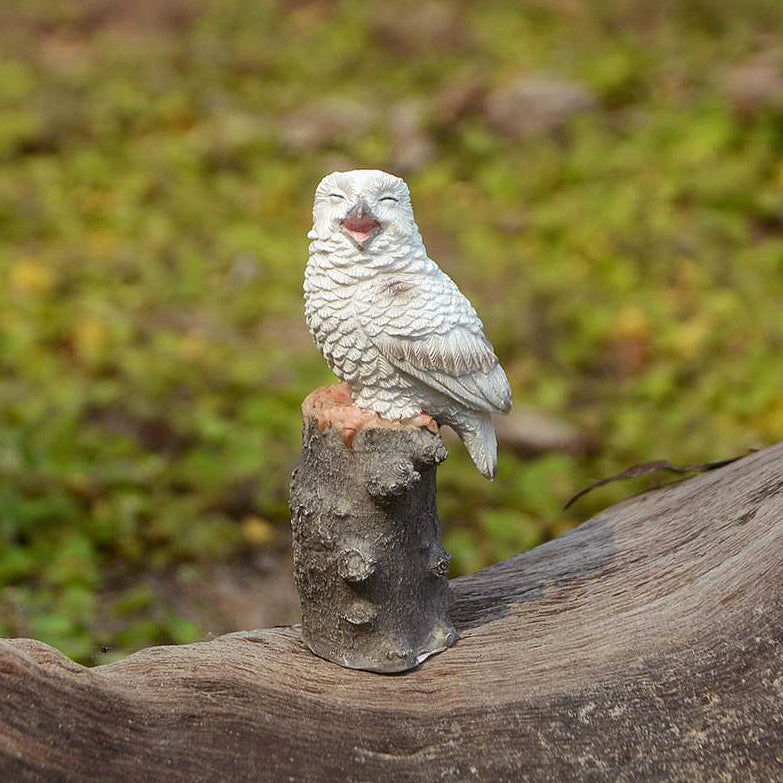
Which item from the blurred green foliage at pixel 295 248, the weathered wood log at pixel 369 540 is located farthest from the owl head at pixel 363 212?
the blurred green foliage at pixel 295 248

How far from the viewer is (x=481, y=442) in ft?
7.39

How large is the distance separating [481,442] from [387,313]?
0.35 meters

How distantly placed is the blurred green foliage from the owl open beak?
5.30 feet

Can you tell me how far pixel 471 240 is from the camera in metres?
5.96

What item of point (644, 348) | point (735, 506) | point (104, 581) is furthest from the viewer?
point (644, 348)

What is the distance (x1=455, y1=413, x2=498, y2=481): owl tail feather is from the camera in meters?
2.23

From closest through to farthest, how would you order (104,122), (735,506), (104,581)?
1. (735,506)
2. (104,581)
3. (104,122)

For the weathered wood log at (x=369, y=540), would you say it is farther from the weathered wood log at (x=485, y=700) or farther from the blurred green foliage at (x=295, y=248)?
the blurred green foliage at (x=295, y=248)

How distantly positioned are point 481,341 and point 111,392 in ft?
9.26

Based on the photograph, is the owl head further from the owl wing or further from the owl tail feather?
the owl tail feather

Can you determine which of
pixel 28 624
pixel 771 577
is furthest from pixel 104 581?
pixel 771 577

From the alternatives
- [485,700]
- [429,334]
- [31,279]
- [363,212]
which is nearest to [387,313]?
[429,334]

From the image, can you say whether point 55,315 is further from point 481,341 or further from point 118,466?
point 481,341

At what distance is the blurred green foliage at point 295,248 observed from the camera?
4031mm
